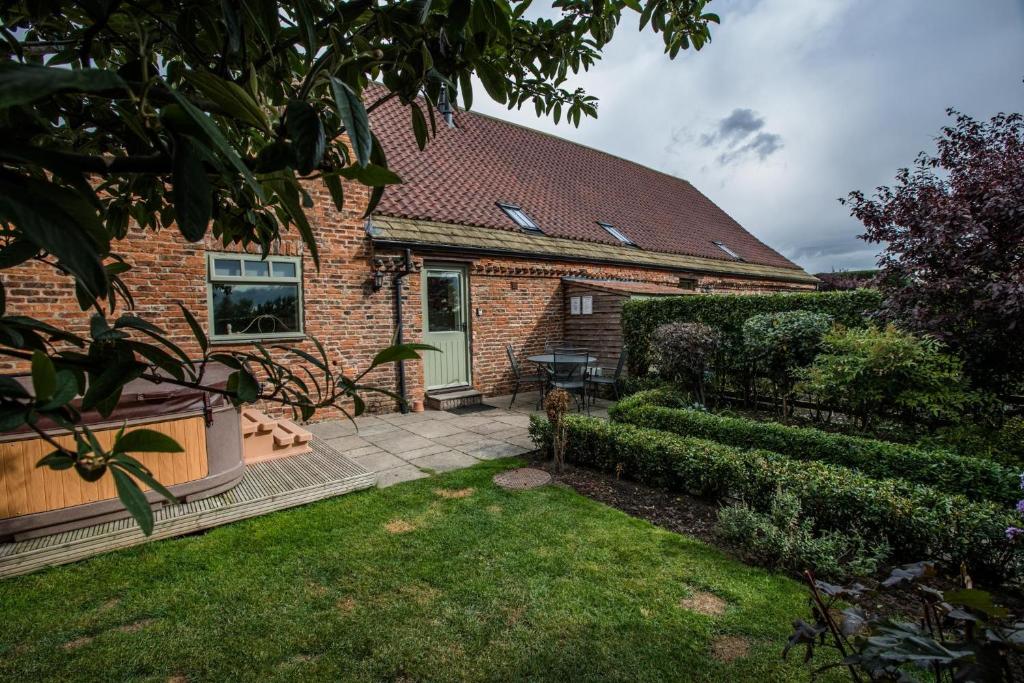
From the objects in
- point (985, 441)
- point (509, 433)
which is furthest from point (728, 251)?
point (509, 433)

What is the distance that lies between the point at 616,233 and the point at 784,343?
25.4 feet

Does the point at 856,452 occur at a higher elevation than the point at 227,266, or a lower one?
lower

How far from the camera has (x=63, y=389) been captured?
2.24 ft

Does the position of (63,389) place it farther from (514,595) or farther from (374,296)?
(374,296)

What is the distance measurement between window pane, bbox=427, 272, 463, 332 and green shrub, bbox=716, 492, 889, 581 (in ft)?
21.9

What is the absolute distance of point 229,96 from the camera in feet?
2.05

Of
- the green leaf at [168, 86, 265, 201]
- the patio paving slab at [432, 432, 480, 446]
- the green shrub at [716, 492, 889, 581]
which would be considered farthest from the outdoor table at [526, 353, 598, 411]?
the green leaf at [168, 86, 265, 201]

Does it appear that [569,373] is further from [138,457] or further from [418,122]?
[418,122]

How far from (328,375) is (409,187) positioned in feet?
32.3

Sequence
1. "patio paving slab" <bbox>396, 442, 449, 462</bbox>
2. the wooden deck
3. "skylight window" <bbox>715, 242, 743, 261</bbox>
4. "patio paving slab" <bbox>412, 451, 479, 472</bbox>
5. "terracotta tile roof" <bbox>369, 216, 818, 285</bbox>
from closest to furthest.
A: the wooden deck, "patio paving slab" <bbox>412, 451, 479, 472</bbox>, "patio paving slab" <bbox>396, 442, 449, 462</bbox>, "terracotta tile roof" <bbox>369, 216, 818, 285</bbox>, "skylight window" <bbox>715, 242, 743, 261</bbox>

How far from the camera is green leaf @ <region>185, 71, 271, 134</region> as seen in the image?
623 millimetres

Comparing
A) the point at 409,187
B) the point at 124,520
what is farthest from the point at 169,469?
the point at 409,187

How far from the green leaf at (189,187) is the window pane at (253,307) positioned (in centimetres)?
667

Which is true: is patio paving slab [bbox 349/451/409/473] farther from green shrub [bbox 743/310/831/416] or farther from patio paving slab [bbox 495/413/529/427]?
green shrub [bbox 743/310/831/416]
